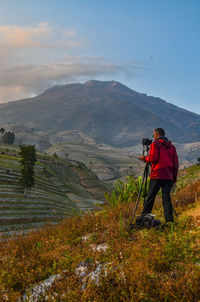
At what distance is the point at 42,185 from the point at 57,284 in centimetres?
9007

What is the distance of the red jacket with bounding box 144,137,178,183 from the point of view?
788cm

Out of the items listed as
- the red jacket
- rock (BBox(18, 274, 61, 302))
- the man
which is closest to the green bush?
the man

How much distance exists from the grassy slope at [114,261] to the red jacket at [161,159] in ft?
4.98

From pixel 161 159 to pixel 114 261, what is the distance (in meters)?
3.82

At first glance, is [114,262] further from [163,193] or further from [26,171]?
[26,171]

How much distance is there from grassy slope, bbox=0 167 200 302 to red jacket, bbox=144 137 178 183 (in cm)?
152

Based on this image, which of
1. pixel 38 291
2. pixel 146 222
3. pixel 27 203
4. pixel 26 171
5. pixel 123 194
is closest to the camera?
pixel 38 291

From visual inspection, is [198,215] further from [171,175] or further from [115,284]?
[115,284]

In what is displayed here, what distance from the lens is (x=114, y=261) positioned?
5.11m

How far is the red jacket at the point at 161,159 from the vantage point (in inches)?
310

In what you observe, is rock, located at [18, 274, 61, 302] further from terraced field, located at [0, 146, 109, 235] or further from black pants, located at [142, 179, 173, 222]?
terraced field, located at [0, 146, 109, 235]

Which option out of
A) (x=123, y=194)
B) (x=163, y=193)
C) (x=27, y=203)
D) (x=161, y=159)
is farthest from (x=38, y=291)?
(x=27, y=203)

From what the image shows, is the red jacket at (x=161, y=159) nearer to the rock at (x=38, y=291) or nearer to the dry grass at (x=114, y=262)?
the dry grass at (x=114, y=262)

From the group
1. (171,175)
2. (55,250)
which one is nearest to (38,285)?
(55,250)
